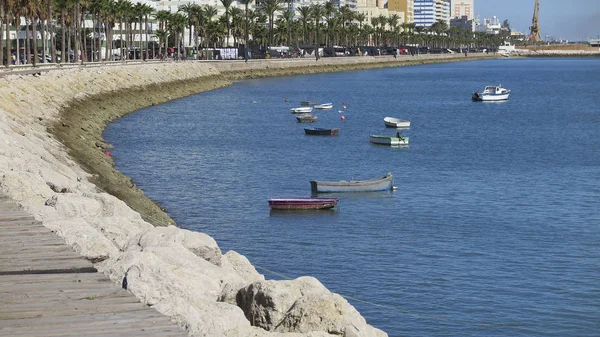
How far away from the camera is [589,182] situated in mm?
43281

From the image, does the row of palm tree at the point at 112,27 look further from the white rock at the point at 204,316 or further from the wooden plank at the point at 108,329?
the wooden plank at the point at 108,329

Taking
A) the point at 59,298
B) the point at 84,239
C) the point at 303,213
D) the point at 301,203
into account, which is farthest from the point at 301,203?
the point at 59,298

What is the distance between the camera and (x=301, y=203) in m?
35.0

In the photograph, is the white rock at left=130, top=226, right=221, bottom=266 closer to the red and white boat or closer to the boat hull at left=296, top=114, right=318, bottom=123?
the red and white boat

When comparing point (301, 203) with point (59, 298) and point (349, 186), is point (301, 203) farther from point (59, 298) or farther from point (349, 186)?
point (59, 298)

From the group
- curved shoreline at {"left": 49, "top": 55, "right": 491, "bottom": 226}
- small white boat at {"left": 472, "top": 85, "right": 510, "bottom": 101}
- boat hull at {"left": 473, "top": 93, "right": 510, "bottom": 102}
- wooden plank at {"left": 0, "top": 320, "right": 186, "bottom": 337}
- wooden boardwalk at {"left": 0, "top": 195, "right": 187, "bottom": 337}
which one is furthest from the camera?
small white boat at {"left": 472, "top": 85, "right": 510, "bottom": 101}

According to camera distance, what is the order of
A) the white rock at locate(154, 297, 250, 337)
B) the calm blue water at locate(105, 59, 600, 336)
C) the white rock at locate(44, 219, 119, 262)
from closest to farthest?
1. the white rock at locate(154, 297, 250, 337)
2. the white rock at locate(44, 219, 119, 262)
3. the calm blue water at locate(105, 59, 600, 336)

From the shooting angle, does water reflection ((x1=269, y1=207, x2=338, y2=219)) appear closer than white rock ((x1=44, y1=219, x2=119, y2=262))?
No

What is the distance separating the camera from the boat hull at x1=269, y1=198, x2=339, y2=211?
34531 millimetres

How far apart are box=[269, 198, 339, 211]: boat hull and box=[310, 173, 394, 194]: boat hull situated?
138 inches

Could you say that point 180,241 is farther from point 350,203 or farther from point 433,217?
point 350,203

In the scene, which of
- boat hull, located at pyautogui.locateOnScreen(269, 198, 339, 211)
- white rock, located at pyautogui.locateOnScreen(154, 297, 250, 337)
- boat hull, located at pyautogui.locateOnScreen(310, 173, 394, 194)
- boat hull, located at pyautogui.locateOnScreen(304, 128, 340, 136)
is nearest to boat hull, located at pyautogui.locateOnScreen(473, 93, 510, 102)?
boat hull, located at pyautogui.locateOnScreen(304, 128, 340, 136)

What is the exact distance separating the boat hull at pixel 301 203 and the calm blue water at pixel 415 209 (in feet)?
1.39

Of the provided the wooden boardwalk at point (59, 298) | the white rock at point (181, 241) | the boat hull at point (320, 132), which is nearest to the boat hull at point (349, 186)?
the white rock at point (181, 241)
